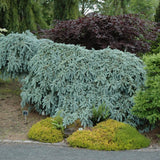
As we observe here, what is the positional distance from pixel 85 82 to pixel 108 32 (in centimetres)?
228

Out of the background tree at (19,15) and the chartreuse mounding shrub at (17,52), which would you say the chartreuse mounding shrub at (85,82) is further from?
the background tree at (19,15)

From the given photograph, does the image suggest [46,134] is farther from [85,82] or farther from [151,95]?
[151,95]

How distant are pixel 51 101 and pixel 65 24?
2.92 metres

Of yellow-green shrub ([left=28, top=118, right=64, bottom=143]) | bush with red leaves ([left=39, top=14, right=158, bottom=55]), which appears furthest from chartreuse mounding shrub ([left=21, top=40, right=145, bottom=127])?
bush with red leaves ([left=39, top=14, right=158, bottom=55])

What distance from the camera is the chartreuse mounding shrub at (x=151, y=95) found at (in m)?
4.32

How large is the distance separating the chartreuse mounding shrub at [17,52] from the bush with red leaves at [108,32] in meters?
1.44

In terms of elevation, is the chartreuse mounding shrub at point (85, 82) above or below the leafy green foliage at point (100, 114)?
above

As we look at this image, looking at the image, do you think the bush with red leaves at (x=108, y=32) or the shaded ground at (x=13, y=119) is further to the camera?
the bush with red leaves at (x=108, y=32)

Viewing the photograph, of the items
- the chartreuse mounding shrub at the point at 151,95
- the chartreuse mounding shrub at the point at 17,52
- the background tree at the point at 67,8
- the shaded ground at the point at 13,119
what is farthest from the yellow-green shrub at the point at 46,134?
the background tree at the point at 67,8

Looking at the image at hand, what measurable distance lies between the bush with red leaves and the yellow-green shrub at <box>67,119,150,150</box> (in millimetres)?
2886

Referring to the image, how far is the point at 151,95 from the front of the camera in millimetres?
4355

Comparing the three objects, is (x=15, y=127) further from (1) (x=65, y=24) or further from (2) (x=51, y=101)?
(1) (x=65, y=24)

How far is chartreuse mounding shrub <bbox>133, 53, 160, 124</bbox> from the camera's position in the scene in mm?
4320

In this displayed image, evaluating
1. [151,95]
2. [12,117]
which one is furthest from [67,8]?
[151,95]
